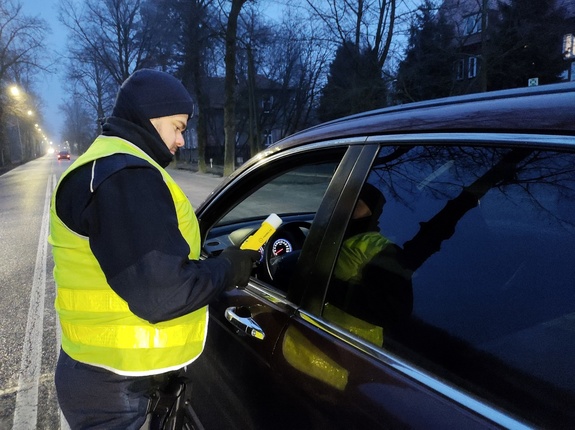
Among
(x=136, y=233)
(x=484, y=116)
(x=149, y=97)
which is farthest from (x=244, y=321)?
(x=484, y=116)

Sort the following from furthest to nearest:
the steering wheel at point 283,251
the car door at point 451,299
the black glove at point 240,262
→ the steering wheel at point 283,251 < the black glove at point 240,262 < the car door at point 451,299

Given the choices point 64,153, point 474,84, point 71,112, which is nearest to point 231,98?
point 474,84

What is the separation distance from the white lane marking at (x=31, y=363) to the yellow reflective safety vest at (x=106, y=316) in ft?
6.31

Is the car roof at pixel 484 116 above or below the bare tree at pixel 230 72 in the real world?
below

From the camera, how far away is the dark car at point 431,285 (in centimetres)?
95

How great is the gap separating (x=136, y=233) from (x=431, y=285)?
0.79 m

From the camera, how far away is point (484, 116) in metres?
1.08

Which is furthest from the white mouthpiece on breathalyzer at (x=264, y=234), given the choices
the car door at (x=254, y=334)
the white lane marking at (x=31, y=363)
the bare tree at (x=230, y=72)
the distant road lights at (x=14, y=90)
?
the distant road lights at (x=14, y=90)

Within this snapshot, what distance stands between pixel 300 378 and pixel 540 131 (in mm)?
888

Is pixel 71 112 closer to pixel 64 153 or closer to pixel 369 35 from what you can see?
pixel 64 153

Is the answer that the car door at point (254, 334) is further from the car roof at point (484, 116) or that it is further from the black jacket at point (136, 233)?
the black jacket at point (136, 233)

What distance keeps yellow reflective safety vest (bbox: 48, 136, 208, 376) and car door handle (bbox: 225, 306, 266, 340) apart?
19cm

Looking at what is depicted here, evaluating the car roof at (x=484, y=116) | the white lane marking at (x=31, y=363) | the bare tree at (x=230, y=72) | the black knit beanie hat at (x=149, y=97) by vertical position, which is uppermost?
the bare tree at (x=230, y=72)

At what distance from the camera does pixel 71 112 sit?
105125mm
